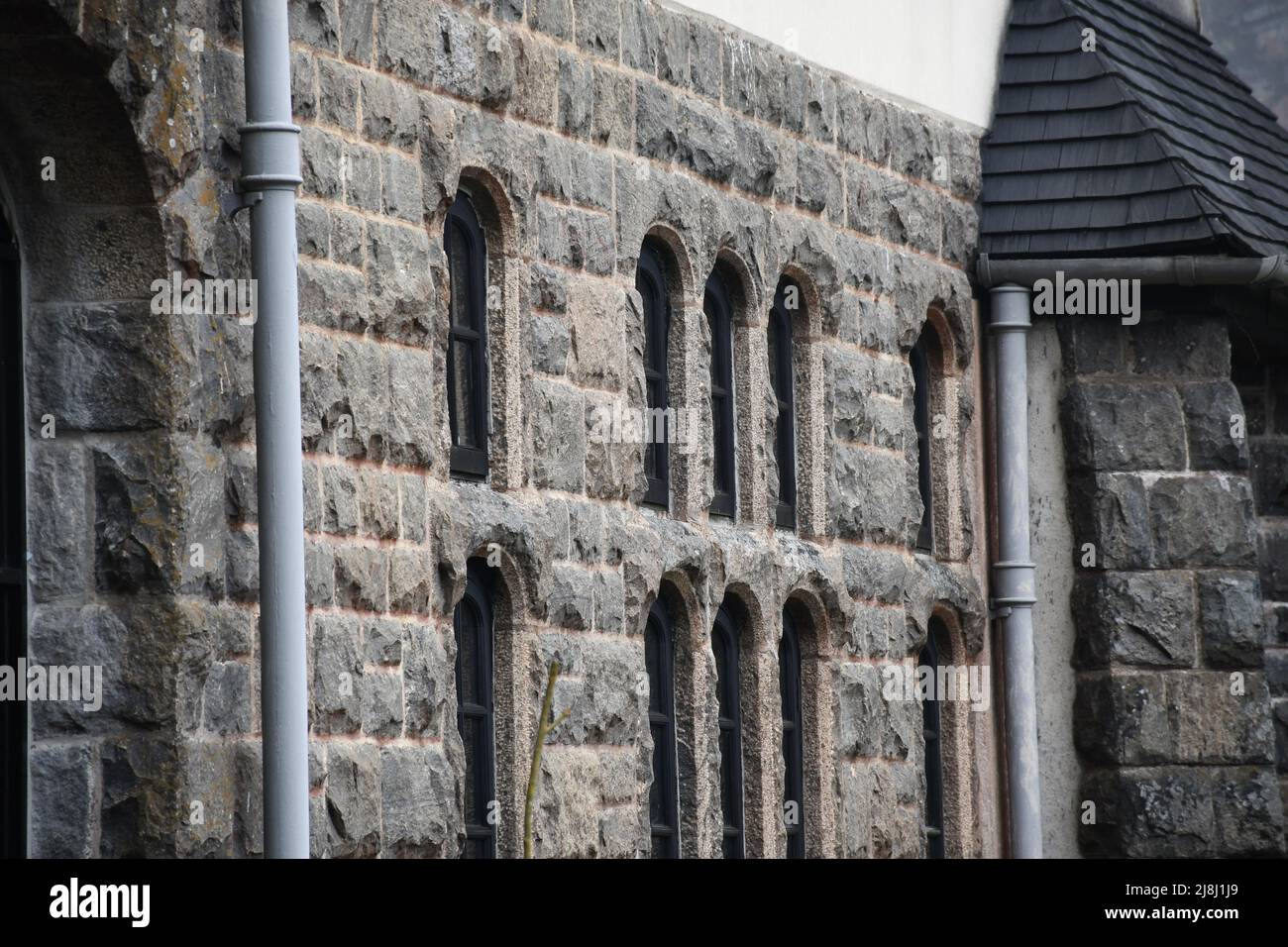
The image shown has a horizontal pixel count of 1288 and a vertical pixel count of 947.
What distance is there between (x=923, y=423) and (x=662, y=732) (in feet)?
10.1

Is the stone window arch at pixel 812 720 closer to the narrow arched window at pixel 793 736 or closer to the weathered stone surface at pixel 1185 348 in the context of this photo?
the narrow arched window at pixel 793 736

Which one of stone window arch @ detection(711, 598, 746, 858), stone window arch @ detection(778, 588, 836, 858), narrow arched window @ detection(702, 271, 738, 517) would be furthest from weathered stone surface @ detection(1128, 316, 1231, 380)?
stone window arch @ detection(711, 598, 746, 858)

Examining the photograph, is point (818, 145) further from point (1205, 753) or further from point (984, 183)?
point (1205, 753)

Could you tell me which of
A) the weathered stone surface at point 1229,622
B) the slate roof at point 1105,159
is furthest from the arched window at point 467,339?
the weathered stone surface at point 1229,622

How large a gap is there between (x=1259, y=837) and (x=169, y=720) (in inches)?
266

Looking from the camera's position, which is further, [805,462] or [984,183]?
[984,183]

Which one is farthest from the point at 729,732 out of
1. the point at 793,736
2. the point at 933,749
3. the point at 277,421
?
the point at 277,421

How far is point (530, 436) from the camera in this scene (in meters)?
9.78

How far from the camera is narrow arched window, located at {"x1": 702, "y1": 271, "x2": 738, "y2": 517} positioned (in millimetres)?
11414

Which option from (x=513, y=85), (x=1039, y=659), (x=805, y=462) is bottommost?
(x=1039, y=659)
